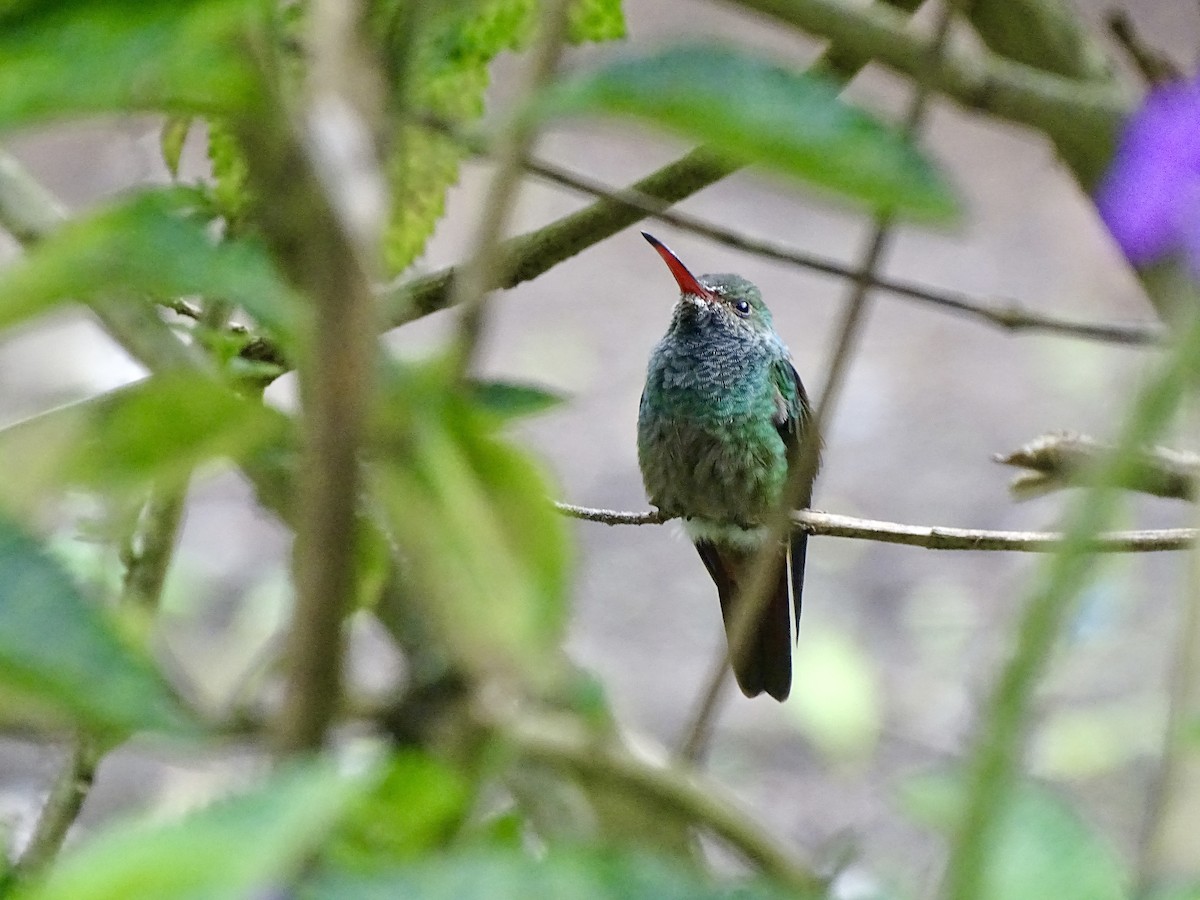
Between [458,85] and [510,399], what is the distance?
17.3 inches

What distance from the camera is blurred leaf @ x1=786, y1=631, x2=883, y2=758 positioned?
356 centimetres

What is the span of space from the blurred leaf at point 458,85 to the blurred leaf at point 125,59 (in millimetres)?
494

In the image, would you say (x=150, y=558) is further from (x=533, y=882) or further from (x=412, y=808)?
(x=533, y=882)

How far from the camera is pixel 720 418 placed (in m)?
1.86

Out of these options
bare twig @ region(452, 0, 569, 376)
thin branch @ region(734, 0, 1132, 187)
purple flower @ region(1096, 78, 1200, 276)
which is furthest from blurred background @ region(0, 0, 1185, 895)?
bare twig @ region(452, 0, 569, 376)

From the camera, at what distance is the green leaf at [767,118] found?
0.99 ft

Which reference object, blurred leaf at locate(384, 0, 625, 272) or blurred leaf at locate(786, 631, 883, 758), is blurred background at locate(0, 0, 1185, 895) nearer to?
blurred leaf at locate(786, 631, 883, 758)

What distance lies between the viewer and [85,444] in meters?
0.37

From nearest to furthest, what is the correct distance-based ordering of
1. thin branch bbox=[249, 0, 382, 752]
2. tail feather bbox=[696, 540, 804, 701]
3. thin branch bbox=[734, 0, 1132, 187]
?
thin branch bbox=[249, 0, 382, 752] → thin branch bbox=[734, 0, 1132, 187] → tail feather bbox=[696, 540, 804, 701]

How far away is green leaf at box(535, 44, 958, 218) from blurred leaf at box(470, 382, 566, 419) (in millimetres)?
212

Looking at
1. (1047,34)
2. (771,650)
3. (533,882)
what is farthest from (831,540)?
(533,882)

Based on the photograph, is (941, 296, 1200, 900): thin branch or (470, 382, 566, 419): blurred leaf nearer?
(941, 296, 1200, 900): thin branch

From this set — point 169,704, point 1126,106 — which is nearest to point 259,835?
point 169,704

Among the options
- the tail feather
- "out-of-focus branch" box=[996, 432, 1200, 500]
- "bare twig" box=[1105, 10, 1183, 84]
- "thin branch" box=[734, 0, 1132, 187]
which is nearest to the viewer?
"thin branch" box=[734, 0, 1132, 187]
